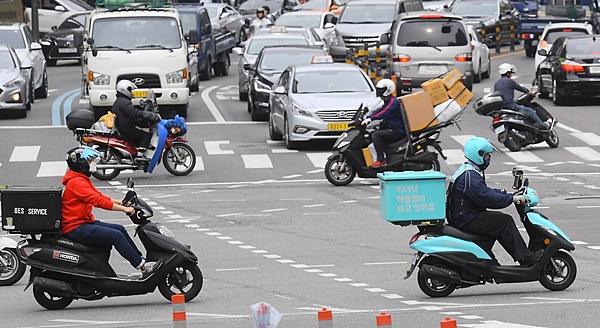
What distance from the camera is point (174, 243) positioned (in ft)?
41.5

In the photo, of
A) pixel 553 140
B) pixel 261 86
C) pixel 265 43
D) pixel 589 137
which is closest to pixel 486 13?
pixel 265 43

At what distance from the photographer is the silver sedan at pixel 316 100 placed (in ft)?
83.8

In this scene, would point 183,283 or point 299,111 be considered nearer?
point 183,283

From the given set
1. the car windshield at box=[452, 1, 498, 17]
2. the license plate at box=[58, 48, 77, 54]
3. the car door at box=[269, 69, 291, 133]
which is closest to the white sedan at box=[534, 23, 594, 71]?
the car windshield at box=[452, 1, 498, 17]

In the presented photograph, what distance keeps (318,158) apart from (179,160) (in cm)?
290

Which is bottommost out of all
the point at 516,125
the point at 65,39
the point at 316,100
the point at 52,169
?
the point at 65,39

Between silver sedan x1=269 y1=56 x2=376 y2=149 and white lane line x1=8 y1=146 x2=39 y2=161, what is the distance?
4.60 metres

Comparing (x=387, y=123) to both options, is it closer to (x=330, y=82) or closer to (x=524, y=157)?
(x=524, y=157)

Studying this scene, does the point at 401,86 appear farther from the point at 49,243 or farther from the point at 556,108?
the point at 49,243

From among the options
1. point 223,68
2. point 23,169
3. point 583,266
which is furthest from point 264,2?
point 583,266

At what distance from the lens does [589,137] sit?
27.2m

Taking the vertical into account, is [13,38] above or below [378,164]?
below

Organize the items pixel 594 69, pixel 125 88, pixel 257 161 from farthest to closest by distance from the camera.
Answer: pixel 594 69 < pixel 257 161 < pixel 125 88

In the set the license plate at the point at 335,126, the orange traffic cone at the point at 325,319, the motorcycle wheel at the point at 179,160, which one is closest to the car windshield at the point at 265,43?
the license plate at the point at 335,126
